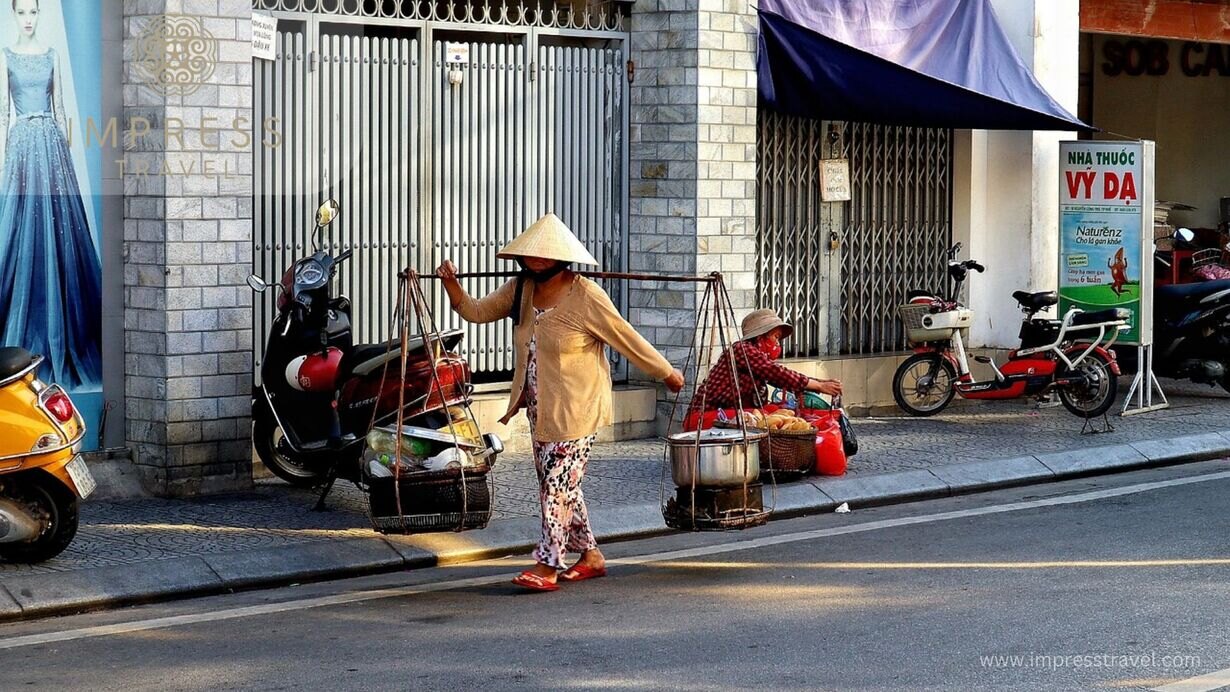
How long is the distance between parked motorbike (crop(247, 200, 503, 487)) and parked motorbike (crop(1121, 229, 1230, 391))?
23.9 ft

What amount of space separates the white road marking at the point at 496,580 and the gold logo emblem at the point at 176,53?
355 cm

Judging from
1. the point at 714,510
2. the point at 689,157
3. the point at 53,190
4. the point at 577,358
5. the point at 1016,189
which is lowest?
the point at 714,510

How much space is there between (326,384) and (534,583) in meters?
2.45

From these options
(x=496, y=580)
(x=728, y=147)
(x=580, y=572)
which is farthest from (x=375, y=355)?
(x=728, y=147)

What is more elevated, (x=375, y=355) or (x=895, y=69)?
(x=895, y=69)

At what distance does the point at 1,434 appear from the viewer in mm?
8211

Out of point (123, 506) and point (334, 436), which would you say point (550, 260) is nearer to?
point (334, 436)

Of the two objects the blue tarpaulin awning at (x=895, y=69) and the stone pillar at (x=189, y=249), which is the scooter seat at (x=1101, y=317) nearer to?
the blue tarpaulin awning at (x=895, y=69)

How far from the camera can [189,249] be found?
10188mm

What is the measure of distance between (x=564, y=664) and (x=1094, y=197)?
353 inches

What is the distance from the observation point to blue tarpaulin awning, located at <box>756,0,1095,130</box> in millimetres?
13109

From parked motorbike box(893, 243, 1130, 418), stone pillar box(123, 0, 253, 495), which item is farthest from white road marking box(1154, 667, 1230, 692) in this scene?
parked motorbike box(893, 243, 1130, 418)

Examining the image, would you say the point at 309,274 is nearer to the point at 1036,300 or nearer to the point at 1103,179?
the point at 1036,300

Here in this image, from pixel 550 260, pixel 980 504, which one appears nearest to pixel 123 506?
pixel 550 260
